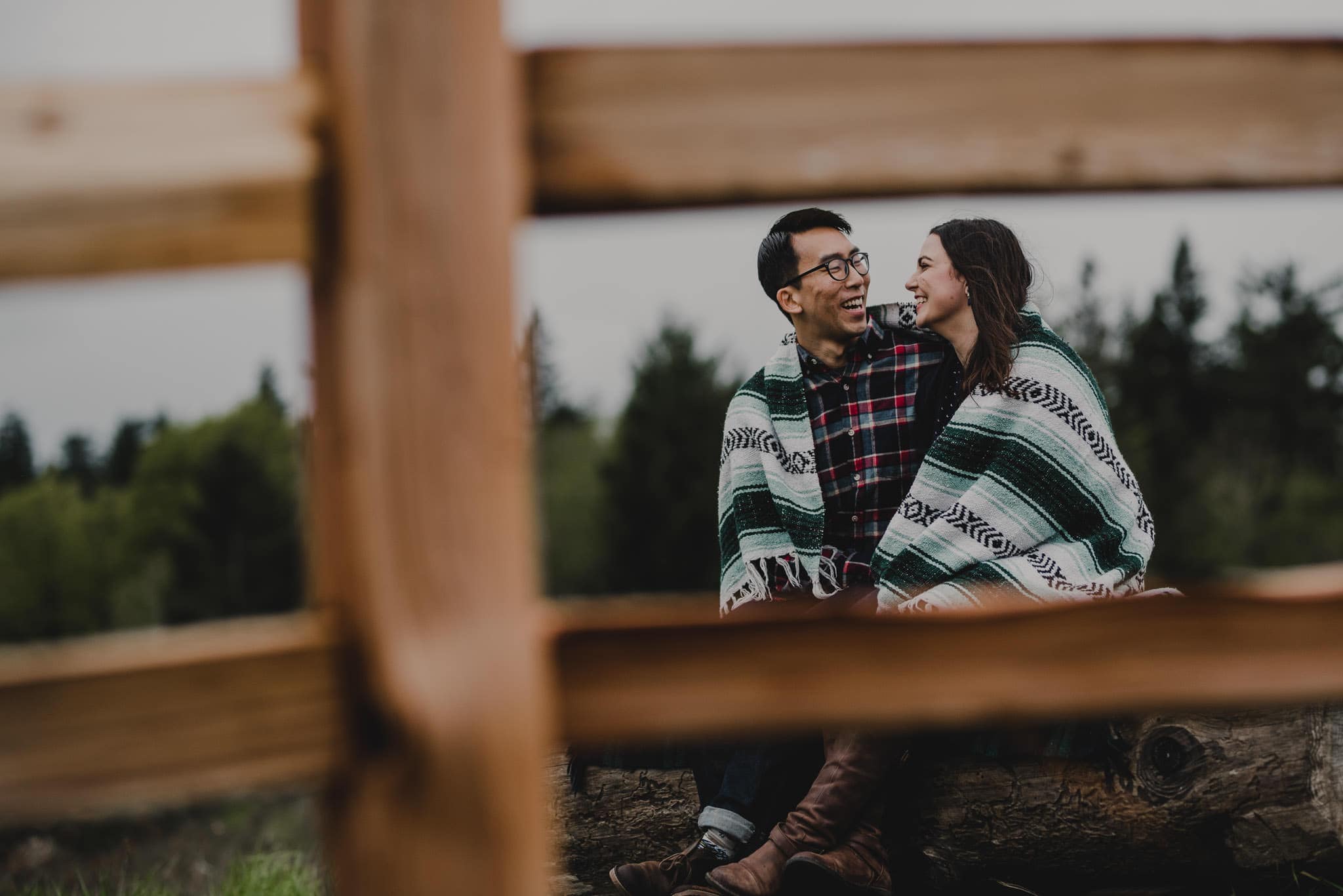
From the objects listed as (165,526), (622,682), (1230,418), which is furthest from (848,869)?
(1230,418)

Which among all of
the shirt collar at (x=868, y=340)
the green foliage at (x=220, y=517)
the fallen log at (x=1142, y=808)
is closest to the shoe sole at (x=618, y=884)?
the fallen log at (x=1142, y=808)

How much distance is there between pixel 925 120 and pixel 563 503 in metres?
13.6

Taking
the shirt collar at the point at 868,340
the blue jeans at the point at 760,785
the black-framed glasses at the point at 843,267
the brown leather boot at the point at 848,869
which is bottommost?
the brown leather boot at the point at 848,869

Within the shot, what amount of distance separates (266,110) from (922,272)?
227 centimetres

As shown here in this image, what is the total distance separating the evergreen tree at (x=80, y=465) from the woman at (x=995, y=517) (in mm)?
13373

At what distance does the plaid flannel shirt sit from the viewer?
306 centimetres

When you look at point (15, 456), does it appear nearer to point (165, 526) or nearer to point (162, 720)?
point (165, 526)

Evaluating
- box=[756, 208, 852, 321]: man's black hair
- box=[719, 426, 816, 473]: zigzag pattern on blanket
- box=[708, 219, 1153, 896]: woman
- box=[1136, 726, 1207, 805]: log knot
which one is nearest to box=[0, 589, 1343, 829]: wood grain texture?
box=[708, 219, 1153, 896]: woman

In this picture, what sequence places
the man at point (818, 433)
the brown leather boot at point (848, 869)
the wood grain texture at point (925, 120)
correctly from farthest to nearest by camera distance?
1. the man at point (818, 433)
2. the brown leather boot at point (848, 869)
3. the wood grain texture at point (925, 120)

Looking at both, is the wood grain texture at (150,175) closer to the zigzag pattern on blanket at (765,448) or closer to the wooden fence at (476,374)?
the wooden fence at (476,374)

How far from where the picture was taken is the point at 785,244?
327cm

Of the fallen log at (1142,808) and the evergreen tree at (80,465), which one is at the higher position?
the evergreen tree at (80,465)

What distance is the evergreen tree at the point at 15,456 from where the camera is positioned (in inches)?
511

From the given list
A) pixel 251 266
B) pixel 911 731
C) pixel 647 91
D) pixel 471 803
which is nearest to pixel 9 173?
pixel 251 266
